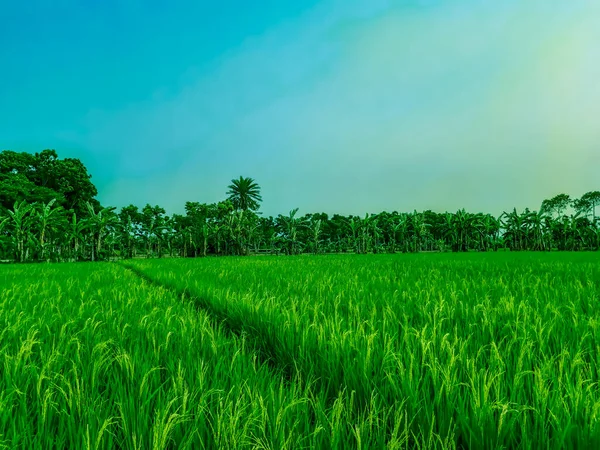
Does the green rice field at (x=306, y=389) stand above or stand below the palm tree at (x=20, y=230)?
below

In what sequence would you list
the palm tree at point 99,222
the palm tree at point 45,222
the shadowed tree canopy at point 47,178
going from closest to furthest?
1. the palm tree at point 45,222
2. the palm tree at point 99,222
3. the shadowed tree canopy at point 47,178

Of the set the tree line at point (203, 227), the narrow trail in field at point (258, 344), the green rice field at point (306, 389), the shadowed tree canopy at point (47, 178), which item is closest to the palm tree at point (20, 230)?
the tree line at point (203, 227)

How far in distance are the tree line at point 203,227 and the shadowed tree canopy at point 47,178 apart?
78mm

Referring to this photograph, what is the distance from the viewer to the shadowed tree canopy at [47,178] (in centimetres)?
3003

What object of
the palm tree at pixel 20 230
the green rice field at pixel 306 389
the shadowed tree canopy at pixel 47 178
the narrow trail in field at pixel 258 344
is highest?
the shadowed tree canopy at pixel 47 178

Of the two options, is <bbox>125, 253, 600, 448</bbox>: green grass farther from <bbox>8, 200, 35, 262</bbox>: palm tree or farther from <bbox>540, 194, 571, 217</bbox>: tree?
<bbox>540, 194, 571, 217</bbox>: tree

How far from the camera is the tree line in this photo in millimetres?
26575

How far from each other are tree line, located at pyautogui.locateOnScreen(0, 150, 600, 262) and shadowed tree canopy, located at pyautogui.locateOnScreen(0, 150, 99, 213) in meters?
0.08

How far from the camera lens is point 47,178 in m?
34.9

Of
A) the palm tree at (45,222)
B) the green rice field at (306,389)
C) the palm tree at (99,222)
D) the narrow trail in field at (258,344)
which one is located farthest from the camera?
the palm tree at (99,222)

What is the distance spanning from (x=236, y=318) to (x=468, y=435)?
2.20m

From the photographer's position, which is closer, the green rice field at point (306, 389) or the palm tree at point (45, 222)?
the green rice field at point (306, 389)

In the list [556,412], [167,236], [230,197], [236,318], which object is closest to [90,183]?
[167,236]

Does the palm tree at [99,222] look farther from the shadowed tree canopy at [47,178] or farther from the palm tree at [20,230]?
the shadowed tree canopy at [47,178]
